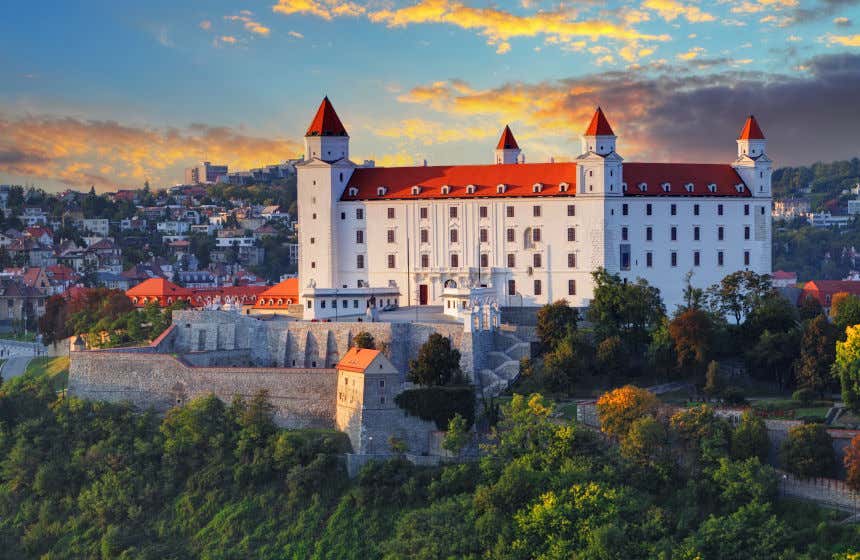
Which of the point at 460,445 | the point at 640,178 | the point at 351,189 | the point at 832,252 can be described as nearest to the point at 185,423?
the point at 460,445

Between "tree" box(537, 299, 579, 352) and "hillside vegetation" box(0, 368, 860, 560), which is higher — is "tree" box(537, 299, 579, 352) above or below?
above

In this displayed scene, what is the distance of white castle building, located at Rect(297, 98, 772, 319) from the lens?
5853 cm

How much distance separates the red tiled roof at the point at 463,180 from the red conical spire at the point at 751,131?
8173 millimetres

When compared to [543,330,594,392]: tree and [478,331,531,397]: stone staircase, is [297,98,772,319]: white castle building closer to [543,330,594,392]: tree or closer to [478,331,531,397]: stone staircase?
[478,331,531,397]: stone staircase

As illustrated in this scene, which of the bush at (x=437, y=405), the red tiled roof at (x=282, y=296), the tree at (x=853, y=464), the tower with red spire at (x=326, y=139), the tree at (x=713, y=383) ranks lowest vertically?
the tree at (x=853, y=464)

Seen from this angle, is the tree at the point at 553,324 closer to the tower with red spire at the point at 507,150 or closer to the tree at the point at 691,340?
the tree at the point at 691,340

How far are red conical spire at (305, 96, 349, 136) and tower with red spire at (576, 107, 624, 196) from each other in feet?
36.4

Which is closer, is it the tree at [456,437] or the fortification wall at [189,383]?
the tree at [456,437]

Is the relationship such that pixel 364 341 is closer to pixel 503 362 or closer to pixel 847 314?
pixel 503 362

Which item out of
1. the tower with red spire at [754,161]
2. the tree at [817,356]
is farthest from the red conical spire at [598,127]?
the tree at [817,356]

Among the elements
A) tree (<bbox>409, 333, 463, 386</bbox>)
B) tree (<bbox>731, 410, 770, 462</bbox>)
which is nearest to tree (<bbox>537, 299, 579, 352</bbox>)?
tree (<bbox>409, 333, 463, 386</bbox>)

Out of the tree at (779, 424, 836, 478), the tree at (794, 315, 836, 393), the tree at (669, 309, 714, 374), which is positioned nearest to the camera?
the tree at (779, 424, 836, 478)

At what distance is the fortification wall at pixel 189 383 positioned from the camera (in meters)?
48.7

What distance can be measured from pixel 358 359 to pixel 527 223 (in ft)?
47.0
